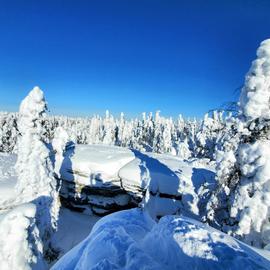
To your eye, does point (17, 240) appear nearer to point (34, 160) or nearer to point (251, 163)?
point (34, 160)

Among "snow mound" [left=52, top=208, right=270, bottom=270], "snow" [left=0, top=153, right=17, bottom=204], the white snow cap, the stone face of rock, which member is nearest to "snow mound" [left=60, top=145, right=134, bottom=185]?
the stone face of rock

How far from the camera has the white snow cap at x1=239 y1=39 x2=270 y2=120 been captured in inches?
399

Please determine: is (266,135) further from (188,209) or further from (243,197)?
(188,209)

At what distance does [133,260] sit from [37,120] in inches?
617

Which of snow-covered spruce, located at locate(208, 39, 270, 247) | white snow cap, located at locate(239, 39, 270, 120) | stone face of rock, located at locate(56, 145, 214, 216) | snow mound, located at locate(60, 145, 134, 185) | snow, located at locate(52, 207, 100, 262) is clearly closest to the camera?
snow-covered spruce, located at locate(208, 39, 270, 247)

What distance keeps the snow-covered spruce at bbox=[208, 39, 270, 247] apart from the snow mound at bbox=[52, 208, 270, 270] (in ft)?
22.3

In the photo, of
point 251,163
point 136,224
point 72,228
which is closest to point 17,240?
point 251,163

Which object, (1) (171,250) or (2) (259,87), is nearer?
(1) (171,250)

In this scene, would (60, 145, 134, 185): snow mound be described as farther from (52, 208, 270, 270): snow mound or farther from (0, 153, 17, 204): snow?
(52, 208, 270, 270): snow mound

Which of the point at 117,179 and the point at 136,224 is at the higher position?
the point at 136,224

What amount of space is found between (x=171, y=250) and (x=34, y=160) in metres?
15.5

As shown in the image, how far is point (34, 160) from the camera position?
1773 cm

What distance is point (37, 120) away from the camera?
707 inches

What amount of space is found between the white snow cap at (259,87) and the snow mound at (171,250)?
7322 mm
